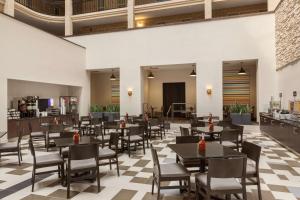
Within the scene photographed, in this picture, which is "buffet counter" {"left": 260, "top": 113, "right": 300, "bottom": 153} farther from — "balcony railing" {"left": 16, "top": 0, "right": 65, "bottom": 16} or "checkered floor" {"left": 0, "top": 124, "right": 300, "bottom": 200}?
"balcony railing" {"left": 16, "top": 0, "right": 65, "bottom": 16}

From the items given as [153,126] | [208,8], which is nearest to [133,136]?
[153,126]

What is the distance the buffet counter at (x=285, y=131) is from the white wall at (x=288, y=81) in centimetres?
95

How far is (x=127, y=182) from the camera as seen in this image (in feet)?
12.4

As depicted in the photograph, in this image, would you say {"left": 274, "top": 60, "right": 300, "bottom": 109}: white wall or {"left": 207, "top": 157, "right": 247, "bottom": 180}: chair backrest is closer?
{"left": 207, "top": 157, "right": 247, "bottom": 180}: chair backrest

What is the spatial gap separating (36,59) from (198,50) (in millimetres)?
6726

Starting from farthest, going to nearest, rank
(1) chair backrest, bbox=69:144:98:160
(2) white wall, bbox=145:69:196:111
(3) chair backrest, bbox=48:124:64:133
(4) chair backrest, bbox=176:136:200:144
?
(2) white wall, bbox=145:69:196:111 → (3) chair backrest, bbox=48:124:64:133 → (4) chair backrest, bbox=176:136:200:144 → (1) chair backrest, bbox=69:144:98:160

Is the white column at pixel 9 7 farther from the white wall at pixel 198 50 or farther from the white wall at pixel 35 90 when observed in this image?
the white wall at pixel 35 90

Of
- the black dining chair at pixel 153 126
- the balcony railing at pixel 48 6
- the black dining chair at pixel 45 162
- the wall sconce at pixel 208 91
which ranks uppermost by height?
the balcony railing at pixel 48 6

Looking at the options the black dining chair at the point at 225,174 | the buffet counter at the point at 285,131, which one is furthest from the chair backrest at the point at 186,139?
the buffet counter at the point at 285,131

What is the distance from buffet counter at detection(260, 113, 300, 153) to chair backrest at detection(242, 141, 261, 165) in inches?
103

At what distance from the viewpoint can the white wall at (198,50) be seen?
9492 mm

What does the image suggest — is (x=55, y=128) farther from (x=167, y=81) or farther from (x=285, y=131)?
(x=167, y=81)

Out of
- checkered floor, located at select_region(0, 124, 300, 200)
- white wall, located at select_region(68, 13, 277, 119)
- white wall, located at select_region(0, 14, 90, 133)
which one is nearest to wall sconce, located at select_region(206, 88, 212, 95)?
white wall, located at select_region(68, 13, 277, 119)

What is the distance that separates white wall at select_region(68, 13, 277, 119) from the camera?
9492 mm
